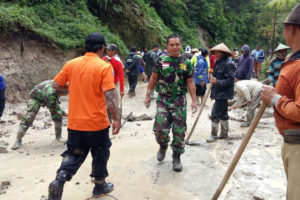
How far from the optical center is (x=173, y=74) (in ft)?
13.3

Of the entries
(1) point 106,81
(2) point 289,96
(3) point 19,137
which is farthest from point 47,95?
(2) point 289,96

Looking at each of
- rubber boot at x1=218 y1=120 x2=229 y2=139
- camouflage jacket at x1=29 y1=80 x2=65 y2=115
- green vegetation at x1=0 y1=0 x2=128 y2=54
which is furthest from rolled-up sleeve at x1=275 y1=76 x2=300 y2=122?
green vegetation at x1=0 y1=0 x2=128 y2=54

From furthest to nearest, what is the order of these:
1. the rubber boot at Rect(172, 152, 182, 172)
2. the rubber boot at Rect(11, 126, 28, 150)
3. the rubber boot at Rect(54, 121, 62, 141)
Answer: the rubber boot at Rect(54, 121, 62, 141), the rubber boot at Rect(11, 126, 28, 150), the rubber boot at Rect(172, 152, 182, 172)

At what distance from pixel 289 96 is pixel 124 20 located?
14301mm

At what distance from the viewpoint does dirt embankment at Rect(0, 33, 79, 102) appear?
8.93 m

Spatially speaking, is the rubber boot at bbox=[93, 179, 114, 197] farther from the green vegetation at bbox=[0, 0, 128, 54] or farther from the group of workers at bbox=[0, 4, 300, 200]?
the green vegetation at bbox=[0, 0, 128, 54]

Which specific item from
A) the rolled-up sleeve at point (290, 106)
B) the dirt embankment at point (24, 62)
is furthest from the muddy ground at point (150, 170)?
the dirt embankment at point (24, 62)

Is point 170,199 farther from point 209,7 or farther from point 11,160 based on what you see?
point 209,7

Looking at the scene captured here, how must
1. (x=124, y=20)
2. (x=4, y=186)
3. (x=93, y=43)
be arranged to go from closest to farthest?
(x=93, y=43) < (x=4, y=186) < (x=124, y=20)

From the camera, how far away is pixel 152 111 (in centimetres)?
881

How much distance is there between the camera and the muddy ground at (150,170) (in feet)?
11.6

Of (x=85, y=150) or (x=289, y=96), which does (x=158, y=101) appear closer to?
(x=85, y=150)

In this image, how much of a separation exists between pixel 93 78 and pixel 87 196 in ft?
5.23

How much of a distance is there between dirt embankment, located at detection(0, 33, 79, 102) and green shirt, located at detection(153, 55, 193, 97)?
6.53 m
